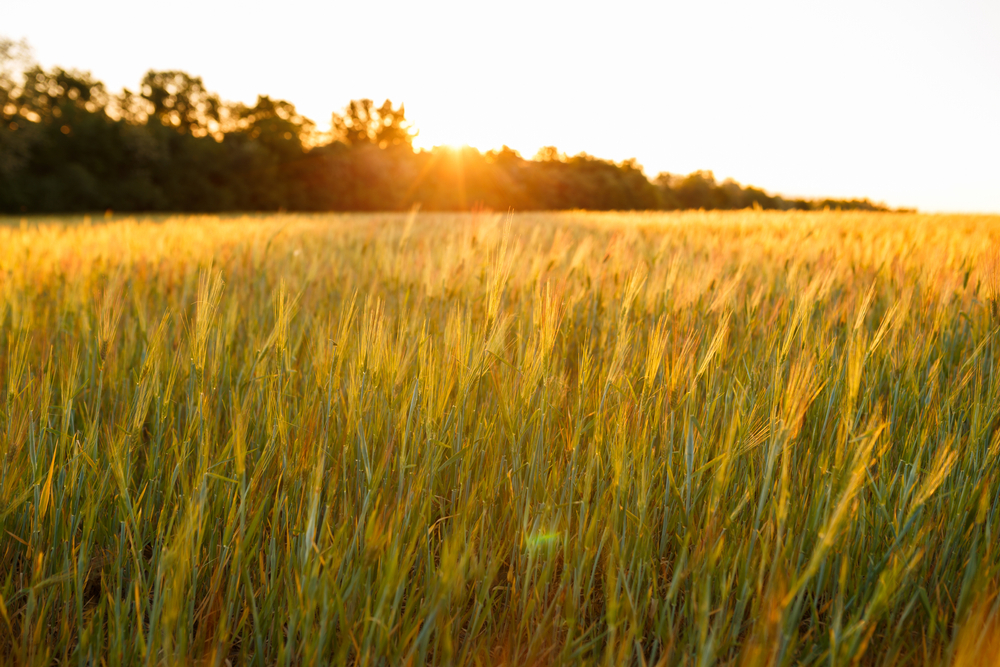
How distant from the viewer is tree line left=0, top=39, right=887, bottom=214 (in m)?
24.2

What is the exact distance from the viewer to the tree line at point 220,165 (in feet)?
79.4

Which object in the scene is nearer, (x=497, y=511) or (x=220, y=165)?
(x=497, y=511)

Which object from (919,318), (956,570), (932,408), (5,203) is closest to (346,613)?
(956,570)

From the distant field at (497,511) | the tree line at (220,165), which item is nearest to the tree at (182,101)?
the tree line at (220,165)

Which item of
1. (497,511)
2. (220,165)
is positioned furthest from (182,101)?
(497,511)

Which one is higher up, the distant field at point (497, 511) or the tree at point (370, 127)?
the tree at point (370, 127)

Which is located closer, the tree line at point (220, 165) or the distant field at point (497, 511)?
the distant field at point (497, 511)

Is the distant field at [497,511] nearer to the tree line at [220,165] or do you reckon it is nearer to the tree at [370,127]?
the tree line at [220,165]

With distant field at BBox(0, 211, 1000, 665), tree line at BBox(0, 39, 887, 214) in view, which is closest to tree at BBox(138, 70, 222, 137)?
tree line at BBox(0, 39, 887, 214)

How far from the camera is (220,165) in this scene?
27938 mm

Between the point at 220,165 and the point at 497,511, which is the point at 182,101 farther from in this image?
the point at 497,511

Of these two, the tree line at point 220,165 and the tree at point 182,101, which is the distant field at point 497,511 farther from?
the tree at point 182,101

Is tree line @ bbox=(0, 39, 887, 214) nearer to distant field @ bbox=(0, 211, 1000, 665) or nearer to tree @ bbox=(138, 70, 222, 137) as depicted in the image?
tree @ bbox=(138, 70, 222, 137)

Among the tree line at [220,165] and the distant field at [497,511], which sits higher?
the tree line at [220,165]
